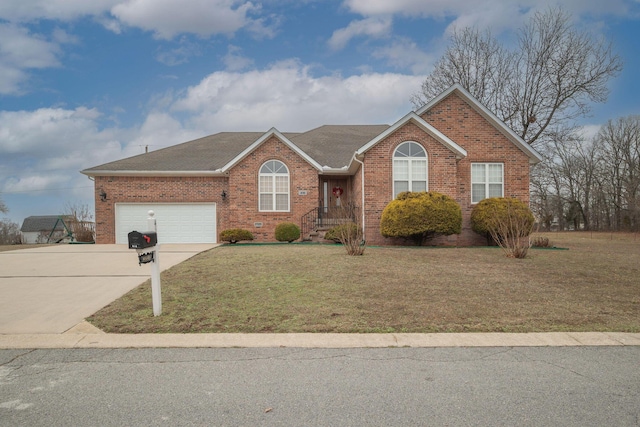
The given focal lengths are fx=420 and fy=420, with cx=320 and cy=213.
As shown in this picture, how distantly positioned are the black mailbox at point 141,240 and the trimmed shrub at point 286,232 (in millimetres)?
11740

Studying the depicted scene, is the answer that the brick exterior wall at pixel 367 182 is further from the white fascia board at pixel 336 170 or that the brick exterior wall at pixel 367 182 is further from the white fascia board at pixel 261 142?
the white fascia board at pixel 336 170

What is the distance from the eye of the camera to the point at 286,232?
690 inches

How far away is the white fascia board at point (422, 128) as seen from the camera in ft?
52.5

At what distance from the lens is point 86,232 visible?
21.2m

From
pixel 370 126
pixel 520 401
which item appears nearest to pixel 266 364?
pixel 520 401

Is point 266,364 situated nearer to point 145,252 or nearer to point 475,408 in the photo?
point 475,408

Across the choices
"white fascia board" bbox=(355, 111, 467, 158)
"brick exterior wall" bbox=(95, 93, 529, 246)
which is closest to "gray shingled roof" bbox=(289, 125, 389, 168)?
"brick exterior wall" bbox=(95, 93, 529, 246)

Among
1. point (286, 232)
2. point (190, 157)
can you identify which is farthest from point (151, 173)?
point (286, 232)

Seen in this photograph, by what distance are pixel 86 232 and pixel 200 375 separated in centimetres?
2017

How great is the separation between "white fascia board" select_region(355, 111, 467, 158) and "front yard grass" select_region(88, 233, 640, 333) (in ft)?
20.6

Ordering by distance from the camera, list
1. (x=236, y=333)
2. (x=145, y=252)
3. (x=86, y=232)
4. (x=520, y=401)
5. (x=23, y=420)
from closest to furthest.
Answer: (x=23, y=420), (x=520, y=401), (x=236, y=333), (x=145, y=252), (x=86, y=232)

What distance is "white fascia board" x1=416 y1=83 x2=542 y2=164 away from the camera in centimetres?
1722

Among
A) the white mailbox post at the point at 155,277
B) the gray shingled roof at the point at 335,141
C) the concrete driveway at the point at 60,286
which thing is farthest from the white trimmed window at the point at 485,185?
the white mailbox post at the point at 155,277

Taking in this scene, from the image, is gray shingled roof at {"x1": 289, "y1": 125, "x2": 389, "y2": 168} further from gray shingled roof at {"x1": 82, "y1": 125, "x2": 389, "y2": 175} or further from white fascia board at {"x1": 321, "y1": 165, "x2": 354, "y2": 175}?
white fascia board at {"x1": 321, "y1": 165, "x2": 354, "y2": 175}
